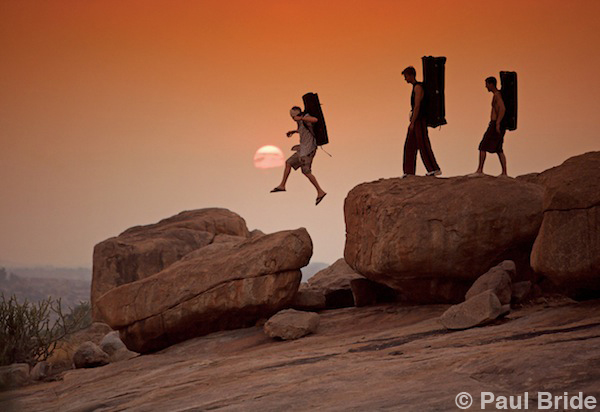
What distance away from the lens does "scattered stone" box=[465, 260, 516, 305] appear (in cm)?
994

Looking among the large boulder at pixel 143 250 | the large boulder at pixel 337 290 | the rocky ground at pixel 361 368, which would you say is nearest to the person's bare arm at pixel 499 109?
the large boulder at pixel 337 290

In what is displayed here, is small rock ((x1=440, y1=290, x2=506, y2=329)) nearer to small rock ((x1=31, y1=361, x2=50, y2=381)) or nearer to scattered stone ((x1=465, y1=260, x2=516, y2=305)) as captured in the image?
scattered stone ((x1=465, y1=260, x2=516, y2=305))

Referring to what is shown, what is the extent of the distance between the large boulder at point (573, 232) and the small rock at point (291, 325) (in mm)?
3658

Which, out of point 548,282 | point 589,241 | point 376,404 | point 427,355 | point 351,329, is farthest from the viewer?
point 351,329

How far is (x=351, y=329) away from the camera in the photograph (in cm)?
1127

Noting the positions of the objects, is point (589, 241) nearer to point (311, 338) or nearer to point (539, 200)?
point (539, 200)

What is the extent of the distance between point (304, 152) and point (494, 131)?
143 inches

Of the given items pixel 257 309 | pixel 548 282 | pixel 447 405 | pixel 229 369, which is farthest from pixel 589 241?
pixel 257 309

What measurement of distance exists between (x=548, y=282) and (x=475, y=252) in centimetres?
109

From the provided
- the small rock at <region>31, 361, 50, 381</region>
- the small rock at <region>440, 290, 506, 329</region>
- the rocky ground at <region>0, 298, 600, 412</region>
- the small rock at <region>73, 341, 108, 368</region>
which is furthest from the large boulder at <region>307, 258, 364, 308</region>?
the small rock at <region>31, 361, 50, 381</region>

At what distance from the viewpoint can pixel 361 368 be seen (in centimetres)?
791

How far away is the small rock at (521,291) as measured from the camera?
1018 cm

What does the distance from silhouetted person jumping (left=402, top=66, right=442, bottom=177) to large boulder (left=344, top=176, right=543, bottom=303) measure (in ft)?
5.66

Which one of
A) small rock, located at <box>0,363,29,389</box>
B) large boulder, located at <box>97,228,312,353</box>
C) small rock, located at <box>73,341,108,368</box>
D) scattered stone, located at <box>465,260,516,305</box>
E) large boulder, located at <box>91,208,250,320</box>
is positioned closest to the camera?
scattered stone, located at <box>465,260,516,305</box>
